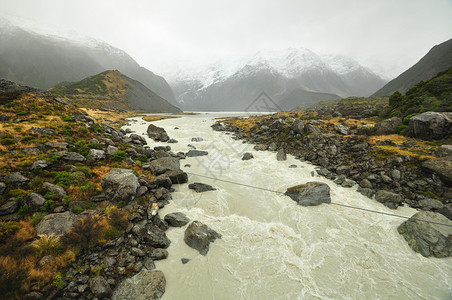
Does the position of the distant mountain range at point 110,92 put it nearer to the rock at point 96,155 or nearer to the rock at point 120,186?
the rock at point 96,155

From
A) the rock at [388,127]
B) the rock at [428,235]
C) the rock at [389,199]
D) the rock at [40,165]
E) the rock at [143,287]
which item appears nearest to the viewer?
the rock at [143,287]

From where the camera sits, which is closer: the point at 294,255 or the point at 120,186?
the point at 294,255

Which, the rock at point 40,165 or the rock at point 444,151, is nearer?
the rock at point 40,165

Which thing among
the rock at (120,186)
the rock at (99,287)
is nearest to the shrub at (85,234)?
the rock at (99,287)

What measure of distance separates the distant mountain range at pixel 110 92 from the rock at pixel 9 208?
340 ft

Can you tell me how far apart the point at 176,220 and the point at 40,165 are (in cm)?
1003

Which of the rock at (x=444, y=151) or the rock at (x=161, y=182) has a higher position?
the rock at (x=444, y=151)

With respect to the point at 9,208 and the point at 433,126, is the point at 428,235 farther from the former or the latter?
the point at 9,208

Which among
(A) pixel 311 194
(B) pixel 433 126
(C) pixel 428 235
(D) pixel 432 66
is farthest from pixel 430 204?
(D) pixel 432 66

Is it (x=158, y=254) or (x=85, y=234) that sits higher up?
(x=85, y=234)

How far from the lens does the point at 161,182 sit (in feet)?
44.1

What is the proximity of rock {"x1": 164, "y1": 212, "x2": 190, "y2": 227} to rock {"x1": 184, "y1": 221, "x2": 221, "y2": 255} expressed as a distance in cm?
90

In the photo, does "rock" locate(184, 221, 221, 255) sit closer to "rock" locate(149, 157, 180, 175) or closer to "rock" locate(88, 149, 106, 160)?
"rock" locate(149, 157, 180, 175)

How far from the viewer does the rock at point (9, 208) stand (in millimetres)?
7924
